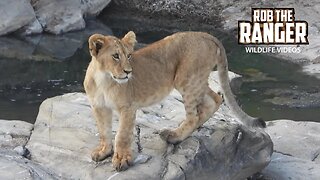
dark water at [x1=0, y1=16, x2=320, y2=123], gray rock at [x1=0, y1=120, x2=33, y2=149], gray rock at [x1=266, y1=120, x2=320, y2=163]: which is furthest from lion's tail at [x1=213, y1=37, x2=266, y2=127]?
dark water at [x1=0, y1=16, x2=320, y2=123]

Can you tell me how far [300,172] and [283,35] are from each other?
8.97 m

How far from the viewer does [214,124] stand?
759 cm

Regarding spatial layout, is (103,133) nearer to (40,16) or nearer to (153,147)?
(153,147)

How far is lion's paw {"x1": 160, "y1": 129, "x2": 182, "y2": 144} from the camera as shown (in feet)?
23.0

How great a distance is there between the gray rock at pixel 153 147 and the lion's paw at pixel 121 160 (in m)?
0.06

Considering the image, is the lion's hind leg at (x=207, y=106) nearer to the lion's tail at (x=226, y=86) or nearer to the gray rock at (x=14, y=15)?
the lion's tail at (x=226, y=86)

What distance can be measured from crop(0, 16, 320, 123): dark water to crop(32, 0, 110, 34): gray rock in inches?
30.8

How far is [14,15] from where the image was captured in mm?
18281

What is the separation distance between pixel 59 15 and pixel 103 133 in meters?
13.1

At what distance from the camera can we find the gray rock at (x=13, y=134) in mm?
7039

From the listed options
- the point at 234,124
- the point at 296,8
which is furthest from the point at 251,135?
the point at 296,8

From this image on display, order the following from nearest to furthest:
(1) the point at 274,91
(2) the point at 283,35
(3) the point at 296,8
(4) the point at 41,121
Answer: (4) the point at 41,121
(1) the point at 274,91
(2) the point at 283,35
(3) the point at 296,8

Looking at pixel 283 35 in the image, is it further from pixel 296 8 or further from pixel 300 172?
pixel 300 172

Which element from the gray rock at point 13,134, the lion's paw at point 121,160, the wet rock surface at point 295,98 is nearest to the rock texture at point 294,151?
the wet rock surface at point 295,98
